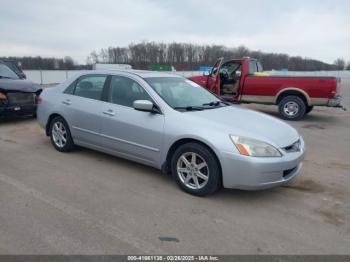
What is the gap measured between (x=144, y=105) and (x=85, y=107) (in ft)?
4.84

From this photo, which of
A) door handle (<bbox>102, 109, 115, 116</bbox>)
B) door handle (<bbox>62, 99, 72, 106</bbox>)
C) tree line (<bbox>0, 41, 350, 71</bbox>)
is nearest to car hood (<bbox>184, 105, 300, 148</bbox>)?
door handle (<bbox>102, 109, 115, 116</bbox>)

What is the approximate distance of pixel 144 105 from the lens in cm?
434

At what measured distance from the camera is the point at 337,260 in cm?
283

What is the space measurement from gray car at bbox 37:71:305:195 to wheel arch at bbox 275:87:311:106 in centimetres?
586

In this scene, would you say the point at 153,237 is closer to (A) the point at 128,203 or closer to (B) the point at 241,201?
(A) the point at 128,203

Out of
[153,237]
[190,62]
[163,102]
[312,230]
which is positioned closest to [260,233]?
[312,230]

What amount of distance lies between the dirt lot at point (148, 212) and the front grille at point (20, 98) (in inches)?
138

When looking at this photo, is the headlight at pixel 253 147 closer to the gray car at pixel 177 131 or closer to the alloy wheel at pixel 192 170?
the gray car at pixel 177 131

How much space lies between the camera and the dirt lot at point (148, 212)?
3.01 meters

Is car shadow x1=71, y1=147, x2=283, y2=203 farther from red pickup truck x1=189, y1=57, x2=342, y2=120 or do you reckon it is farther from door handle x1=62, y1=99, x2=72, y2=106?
red pickup truck x1=189, y1=57, x2=342, y2=120

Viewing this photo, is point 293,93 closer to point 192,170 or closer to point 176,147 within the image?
point 176,147

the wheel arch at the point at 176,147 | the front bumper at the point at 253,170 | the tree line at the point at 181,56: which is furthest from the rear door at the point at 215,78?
the tree line at the point at 181,56

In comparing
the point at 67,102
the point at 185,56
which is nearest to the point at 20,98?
the point at 67,102

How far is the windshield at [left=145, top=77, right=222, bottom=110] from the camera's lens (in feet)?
15.2
